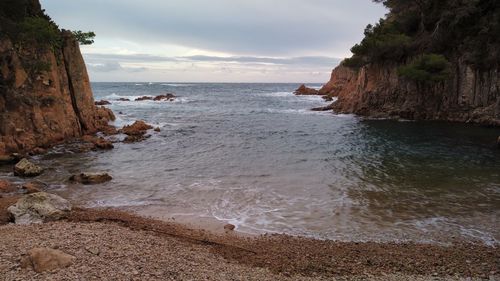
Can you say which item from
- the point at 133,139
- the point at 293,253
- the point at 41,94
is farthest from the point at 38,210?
the point at 133,139

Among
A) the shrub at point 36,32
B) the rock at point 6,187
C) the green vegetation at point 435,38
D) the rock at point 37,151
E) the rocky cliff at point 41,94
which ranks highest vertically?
the green vegetation at point 435,38

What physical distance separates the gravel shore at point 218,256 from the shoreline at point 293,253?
19mm

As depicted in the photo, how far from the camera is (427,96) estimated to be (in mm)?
39812

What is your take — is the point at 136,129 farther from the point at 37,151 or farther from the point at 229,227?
the point at 229,227

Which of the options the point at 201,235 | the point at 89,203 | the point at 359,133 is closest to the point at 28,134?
the point at 89,203

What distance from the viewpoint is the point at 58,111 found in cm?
2498

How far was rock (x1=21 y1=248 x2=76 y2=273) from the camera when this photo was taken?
7.18 m

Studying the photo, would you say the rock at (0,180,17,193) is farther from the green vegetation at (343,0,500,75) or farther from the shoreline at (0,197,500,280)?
the green vegetation at (343,0,500,75)

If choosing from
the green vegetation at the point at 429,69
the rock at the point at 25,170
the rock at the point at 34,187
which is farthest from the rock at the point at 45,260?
the green vegetation at the point at 429,69

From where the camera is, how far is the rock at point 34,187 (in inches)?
571

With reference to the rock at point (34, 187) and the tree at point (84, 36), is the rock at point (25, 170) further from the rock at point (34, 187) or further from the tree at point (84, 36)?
the tree at point (84, 36)

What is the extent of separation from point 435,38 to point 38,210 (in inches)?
1608

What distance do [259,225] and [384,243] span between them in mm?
3627

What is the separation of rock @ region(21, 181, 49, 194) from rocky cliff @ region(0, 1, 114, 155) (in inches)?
227
